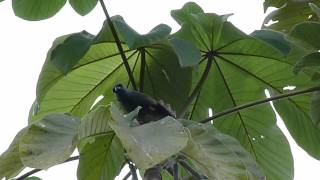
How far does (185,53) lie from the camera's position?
1229mm

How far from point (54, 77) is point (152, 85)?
231mm

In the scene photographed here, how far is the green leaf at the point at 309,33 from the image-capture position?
4.25 ft

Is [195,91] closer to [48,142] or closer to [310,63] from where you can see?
[310,63]

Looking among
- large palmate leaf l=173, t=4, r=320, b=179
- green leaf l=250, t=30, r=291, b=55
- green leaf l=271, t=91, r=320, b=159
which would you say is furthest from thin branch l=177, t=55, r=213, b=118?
green leaf l=271, t=91, r=320, b=159

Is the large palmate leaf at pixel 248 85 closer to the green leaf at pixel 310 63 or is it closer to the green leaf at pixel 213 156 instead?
the green leaf at pixel 310 63

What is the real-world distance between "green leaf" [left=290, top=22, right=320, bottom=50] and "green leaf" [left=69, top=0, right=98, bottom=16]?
483 millimetres

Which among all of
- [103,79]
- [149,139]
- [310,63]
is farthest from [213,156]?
[103,79]

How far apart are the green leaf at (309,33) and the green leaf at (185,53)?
0.72ft

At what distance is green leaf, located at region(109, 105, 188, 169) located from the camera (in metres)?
0.87

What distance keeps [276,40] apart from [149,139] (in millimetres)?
509

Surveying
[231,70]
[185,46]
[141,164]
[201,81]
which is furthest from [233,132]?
[141,164]

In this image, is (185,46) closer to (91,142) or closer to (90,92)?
(91,142)

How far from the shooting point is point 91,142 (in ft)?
3.89

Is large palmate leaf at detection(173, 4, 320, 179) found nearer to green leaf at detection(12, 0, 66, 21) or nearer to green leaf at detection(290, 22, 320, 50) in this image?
green leaf at detection(290, 22, 320, 50)
